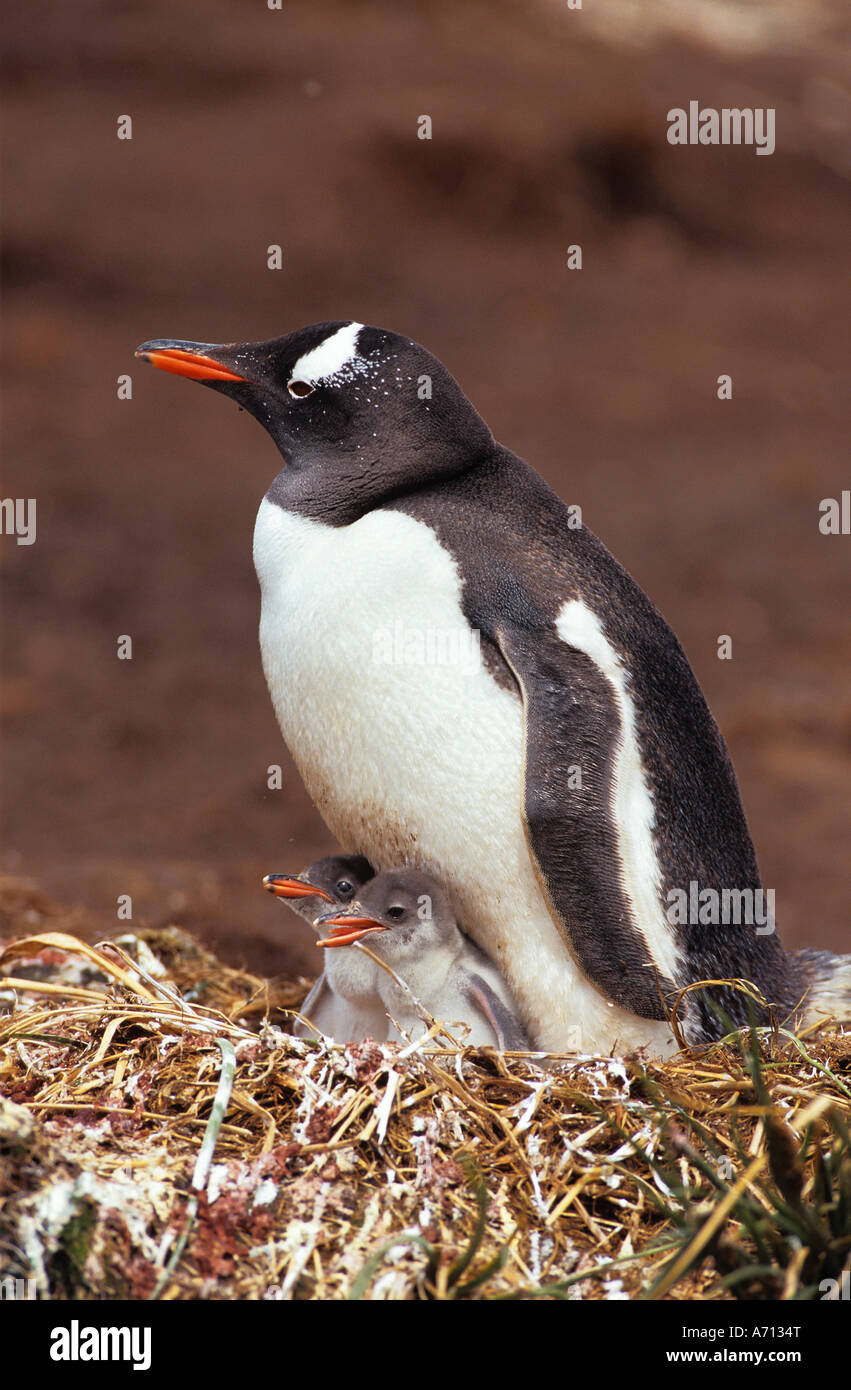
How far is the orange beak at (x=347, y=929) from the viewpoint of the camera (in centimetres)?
270

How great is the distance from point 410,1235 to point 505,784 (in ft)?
3.52

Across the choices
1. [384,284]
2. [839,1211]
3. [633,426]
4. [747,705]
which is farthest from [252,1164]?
[384,284]

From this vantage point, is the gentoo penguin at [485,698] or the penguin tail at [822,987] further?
the penguin tail at [822,987]

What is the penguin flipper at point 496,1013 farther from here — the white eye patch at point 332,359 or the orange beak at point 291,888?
the white eye patch at point 332,359

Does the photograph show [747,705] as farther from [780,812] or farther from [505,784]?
[505,784]

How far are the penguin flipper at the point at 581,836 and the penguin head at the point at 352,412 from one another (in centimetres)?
53

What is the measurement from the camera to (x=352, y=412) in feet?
9.46

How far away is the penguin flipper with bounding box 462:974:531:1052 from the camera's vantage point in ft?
8.70

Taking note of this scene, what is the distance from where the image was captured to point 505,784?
2.67 meters
